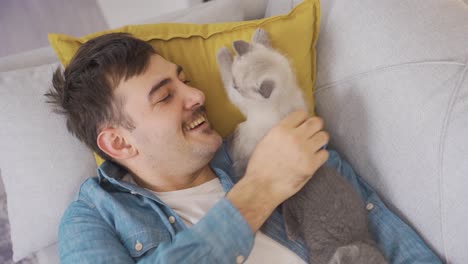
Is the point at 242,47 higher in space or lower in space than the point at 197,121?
higher

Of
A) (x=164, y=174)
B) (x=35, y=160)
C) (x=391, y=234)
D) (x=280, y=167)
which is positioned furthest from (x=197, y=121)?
(x=391, y=234)

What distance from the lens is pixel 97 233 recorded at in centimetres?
90

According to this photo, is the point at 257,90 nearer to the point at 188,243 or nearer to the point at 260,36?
the point at 260,36

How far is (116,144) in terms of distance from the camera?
3.38 ft

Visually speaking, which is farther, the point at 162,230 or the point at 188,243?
the point at 162,230

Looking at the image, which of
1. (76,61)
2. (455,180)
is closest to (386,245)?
(455,180)

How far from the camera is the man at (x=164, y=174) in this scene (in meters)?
0.89

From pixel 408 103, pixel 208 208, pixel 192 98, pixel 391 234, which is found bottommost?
pixel 391 234

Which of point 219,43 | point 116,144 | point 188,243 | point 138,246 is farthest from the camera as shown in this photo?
point 219,43

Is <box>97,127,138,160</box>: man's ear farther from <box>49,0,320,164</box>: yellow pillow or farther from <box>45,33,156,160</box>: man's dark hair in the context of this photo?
<box>49,0,320,164</box>: yellow pillow

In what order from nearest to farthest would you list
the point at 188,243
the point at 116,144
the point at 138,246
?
the point at 188,243 → the point at 138,246 → the point at 116,144

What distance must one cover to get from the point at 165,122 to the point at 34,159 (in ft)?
1.49

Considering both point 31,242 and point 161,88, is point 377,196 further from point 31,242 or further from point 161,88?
point 31,242

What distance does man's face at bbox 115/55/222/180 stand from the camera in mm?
972
